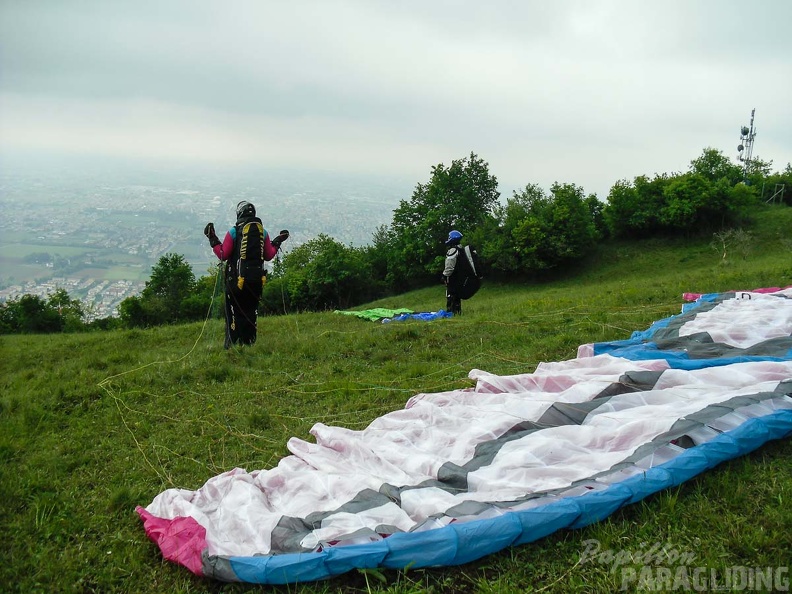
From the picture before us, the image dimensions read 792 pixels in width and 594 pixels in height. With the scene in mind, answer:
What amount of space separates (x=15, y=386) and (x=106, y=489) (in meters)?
4.75

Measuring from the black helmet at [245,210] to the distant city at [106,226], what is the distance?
26.8 inches

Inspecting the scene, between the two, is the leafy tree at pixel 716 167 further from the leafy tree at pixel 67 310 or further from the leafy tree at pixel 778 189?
the leafy tree at pixel 67 310

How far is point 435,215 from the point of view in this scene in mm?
42938

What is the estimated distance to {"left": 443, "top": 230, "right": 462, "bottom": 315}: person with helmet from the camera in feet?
43.2

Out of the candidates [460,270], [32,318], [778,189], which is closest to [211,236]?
[460,270]

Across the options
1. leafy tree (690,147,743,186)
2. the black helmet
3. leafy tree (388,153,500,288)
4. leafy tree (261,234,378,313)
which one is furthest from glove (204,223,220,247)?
leafy tree (690,147,743,186)

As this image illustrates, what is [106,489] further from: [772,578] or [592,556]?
[772,578]

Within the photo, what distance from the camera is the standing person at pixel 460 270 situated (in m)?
13.1

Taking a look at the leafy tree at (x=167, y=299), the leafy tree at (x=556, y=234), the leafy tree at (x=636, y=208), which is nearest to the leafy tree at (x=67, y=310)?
the leafy tree at (x=167, y=299)

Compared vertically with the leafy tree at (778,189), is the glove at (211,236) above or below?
below

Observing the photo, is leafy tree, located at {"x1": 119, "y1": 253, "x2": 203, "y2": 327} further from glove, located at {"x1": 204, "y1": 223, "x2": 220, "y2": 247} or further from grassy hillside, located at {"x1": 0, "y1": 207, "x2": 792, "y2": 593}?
glove, located at {"x1": 204, "y1": 223, "x2": 220, "y2": 247}

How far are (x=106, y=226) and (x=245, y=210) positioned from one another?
112ft

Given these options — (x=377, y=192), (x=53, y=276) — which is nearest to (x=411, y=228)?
(x=53, y=276)

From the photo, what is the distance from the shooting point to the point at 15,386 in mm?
7973
